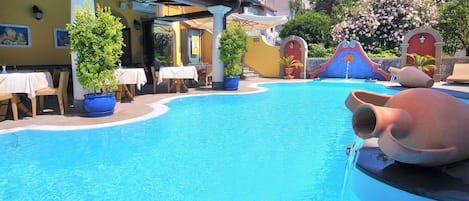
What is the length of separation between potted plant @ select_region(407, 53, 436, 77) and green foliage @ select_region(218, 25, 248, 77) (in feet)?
27.9

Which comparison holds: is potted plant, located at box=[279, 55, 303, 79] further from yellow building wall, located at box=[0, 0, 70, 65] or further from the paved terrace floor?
yellow building wall, located at box=[0, 0, 70, 65]

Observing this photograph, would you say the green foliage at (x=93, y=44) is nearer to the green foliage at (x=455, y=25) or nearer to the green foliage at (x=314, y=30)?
the green foliage at (x=455, y=25)

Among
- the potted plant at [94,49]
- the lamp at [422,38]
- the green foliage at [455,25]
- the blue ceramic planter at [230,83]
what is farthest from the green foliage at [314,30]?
the potted plant at [94,49]

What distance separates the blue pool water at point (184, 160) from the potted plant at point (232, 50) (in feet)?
16.1

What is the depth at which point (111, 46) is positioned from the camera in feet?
23.3

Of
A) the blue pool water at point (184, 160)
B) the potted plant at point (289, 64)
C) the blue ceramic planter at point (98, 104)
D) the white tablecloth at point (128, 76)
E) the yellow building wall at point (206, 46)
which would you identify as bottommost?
the blue pool water at point (184, 160)

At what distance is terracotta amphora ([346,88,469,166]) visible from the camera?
1.75m

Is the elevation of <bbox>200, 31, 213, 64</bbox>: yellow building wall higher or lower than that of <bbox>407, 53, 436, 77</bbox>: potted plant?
higher

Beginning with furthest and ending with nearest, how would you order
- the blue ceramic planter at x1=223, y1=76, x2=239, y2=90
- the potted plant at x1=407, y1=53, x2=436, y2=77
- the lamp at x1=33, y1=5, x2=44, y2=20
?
the potted plant at x1=407, y1=53, x2=436, y2=77, the blue ceramic planter at x1=223, y1=76, x2=239, y2=90, the lamp at x1=33, y1=5, x2=44, y2=20

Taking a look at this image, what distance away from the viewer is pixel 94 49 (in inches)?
271

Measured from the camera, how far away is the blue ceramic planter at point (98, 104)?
7188 millimetres

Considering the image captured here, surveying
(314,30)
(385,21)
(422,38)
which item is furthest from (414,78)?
(314,30)

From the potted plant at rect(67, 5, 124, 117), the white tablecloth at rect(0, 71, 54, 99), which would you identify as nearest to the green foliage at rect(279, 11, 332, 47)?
the potted plant at rect(67, 5, 124, 117)

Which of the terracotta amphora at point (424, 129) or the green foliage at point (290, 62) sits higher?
the green foliage at point (290, 62)
